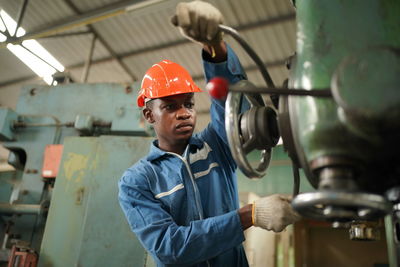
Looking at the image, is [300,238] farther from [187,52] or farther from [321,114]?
[321,114]

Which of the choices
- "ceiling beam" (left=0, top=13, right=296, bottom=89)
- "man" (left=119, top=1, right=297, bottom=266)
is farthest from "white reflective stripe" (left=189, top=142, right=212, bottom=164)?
"ceiling beam" (left=0, top=13, right=296, bottom=89)

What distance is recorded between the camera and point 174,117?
121 cm

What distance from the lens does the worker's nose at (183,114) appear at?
1205mm

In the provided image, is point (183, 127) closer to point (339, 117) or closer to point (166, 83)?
point (166, 83)

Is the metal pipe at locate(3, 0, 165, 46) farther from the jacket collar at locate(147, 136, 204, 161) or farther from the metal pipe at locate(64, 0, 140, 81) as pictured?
the jacket collar at locate(147, 136, 204, 161)

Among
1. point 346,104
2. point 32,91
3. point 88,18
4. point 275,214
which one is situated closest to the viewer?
point 346,104

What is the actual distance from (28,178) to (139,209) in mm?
1333

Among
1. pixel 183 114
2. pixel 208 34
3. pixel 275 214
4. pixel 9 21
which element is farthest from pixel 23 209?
pixel 9 21

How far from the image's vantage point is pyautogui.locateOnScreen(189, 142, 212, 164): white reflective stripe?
3.92 feet

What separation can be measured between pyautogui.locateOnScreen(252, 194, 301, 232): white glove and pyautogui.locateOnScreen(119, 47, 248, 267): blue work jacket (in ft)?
0.19

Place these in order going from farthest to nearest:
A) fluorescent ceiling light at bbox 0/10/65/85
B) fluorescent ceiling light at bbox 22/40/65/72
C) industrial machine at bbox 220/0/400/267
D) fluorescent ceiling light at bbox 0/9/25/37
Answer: fluorescent ceiling light at bbox 22/40/65/72 < fluorescent ceiling light at bbox 0/10/65/85 < fluorescent ceiling light at bbox 0/9/25/37 < industrial machine at bbox 220/0/400/267

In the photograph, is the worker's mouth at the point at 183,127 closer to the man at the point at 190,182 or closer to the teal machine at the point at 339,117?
the man at the point at 190,182

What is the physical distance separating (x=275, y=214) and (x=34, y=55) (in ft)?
13.6

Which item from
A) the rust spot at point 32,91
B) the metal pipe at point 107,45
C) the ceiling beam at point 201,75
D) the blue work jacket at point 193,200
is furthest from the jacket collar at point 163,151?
the metal pipe at point 107,45
